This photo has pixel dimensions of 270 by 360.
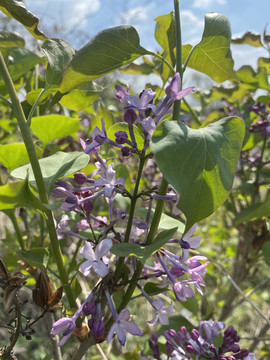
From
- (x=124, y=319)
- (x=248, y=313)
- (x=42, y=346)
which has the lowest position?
(x=248, y=313)

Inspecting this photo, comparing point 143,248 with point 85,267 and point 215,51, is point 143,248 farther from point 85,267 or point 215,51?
point 215,51

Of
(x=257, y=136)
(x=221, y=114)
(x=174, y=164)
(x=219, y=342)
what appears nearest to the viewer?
(x=174, y=164)

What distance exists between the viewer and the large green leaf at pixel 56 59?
21.0 inches

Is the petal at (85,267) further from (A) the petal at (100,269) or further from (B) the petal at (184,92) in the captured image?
(B) the petal at (184,92)

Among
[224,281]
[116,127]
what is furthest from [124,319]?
[224,281]

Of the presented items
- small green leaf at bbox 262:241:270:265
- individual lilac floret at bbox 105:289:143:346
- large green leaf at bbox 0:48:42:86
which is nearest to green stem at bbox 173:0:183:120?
individual lilac floret at bbox 105:289:143:346

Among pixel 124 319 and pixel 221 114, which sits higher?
pixel 221 114

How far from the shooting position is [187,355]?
0.68m

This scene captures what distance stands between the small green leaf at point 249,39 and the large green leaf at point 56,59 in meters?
0.71

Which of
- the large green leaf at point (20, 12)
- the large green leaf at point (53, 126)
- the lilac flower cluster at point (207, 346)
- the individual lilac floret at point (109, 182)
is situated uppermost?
the large green leaf at point (20, 12)

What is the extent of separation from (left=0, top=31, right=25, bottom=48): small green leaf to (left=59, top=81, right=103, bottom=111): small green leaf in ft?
0.75

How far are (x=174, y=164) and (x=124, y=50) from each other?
0.61 feet

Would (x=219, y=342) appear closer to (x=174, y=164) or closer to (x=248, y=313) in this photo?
(x=174, y=164)

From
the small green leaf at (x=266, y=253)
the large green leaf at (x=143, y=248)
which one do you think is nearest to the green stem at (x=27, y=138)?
the large green leaf at (x=143, y=248)
